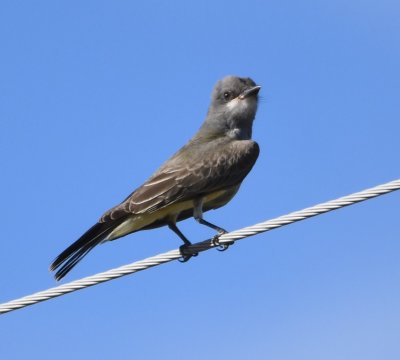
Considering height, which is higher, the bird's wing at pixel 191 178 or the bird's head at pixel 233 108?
the bird's head at pixel 233 108

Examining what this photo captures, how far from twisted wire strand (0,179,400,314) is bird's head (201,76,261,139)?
4.06 meters

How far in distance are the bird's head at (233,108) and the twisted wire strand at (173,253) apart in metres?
4.06

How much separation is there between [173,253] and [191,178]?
284 centimetres

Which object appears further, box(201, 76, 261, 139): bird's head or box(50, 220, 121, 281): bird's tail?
box(201, 76, 261, 139): bird's head

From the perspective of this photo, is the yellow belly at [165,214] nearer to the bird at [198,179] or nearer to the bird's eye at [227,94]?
the bird at [198,179]

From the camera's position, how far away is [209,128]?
11.4m

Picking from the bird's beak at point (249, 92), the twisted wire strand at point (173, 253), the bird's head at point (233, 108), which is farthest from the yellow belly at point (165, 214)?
the twisted wire strand at point (173, 253)

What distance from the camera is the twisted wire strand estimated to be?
6328 mm

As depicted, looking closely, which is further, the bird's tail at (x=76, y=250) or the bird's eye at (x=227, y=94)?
the bird's eye at (x=227, y=94)

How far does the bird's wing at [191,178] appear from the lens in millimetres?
9695

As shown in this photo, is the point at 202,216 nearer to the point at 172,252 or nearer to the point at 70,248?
the point at 70,248

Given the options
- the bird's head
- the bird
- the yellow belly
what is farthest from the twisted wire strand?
the bird's head

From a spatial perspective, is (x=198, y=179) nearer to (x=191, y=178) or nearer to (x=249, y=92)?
(x=191, y=178)

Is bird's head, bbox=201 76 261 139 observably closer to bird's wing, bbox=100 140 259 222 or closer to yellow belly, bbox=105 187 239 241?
bird's wing, bbox=100 140 259 222
